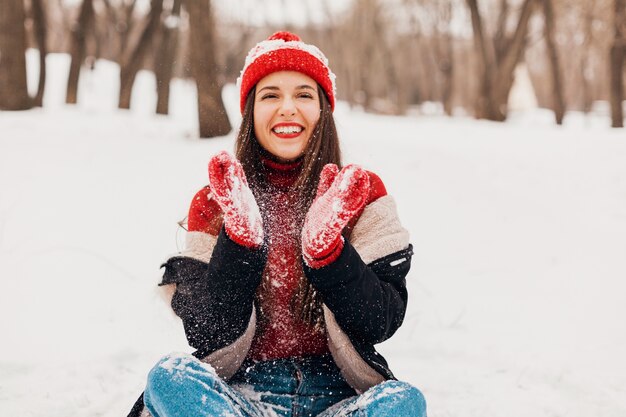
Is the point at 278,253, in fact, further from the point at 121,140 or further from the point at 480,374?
the point at 121,140

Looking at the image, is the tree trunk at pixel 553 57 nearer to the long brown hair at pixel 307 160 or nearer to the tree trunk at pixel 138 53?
the tree trunk at pixel 138 53

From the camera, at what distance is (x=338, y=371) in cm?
Result: 185

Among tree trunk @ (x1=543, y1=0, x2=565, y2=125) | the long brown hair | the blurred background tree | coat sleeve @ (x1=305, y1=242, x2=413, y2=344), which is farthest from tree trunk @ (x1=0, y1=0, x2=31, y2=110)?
tree trunk @ (x1=543, y1=0, x2=565, y2=125)

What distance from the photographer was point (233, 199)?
153 cm

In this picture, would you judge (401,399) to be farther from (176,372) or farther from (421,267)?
(421,267)

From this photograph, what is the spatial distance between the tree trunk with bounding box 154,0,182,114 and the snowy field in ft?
12.7

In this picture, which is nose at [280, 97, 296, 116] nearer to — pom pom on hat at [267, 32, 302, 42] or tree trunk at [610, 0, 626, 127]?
pom pom on hat at [267, 32, 302, 42]

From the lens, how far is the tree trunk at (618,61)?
909 cm

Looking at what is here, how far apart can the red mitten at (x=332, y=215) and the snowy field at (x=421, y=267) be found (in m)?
0.67

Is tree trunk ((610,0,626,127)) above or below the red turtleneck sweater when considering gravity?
Result: above

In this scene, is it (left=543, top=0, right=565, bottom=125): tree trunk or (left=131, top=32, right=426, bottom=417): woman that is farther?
(left=543, top=0, right=565, bottom=125): tree trunk

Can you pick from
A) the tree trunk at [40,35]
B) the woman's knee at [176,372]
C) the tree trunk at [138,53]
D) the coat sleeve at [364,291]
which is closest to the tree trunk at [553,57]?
the tree trunk at [138,53]

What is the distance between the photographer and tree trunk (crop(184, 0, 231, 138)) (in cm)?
666

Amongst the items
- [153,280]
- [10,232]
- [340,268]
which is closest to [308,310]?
[340,268]
